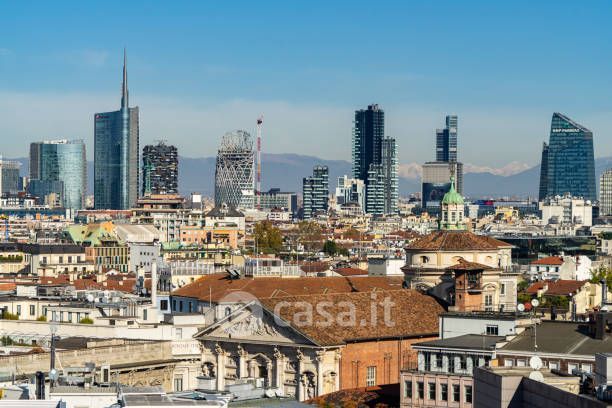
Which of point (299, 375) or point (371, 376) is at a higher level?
point (299, 375)

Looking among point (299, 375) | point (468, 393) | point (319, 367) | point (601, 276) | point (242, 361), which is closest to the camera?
point (468, 393)

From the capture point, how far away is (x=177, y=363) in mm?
68250

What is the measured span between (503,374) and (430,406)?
21.4 metres

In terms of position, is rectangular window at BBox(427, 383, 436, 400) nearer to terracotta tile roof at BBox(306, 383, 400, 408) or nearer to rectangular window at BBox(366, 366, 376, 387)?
terracotta tile roof at BBox(306, 383, 400, 408)

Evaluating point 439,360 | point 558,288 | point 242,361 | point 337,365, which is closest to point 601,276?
point 558,288

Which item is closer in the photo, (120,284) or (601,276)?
(120,284)

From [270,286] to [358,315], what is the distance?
1090cm

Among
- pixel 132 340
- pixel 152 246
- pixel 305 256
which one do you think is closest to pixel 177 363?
pixel 132 340

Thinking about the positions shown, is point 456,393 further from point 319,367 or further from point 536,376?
point 536,376

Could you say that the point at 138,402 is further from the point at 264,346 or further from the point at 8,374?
the point at 264,346

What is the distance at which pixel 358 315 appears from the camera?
232ft

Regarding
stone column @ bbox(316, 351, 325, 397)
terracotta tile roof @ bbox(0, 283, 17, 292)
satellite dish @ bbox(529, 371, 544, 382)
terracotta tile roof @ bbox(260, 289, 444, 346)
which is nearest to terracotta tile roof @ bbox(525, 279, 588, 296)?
terracotta tile roof @ bbox(0, 283, 17, 292)

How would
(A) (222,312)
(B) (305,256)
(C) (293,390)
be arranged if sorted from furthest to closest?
1. (B) (305,256)
2. (A) (222,312)
3. (C) (293,390)

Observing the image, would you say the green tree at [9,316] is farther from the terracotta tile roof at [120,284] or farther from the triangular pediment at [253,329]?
the terracotta tile roof at [120,284]
